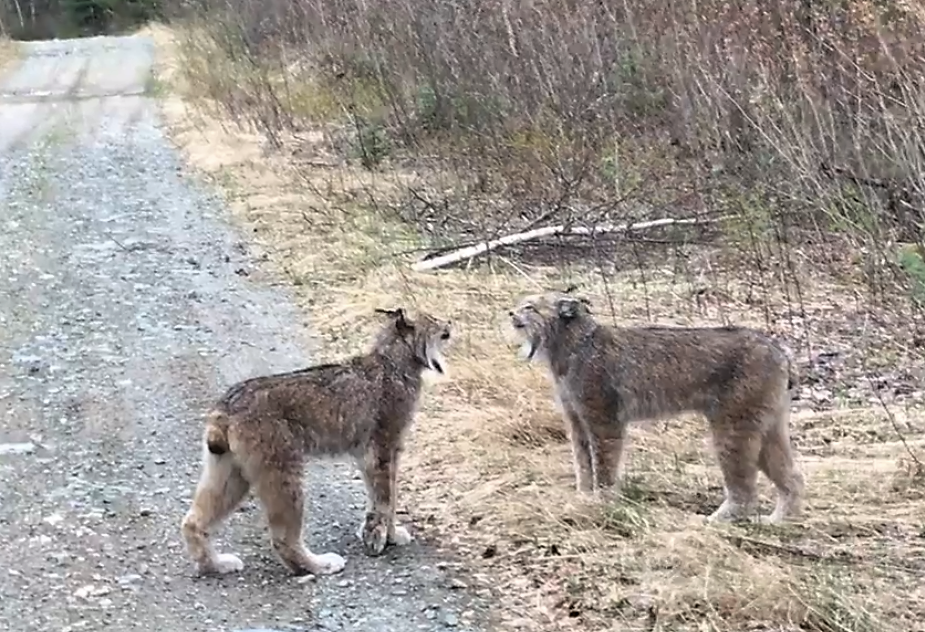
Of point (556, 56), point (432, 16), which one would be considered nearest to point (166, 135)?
point (432, 16)

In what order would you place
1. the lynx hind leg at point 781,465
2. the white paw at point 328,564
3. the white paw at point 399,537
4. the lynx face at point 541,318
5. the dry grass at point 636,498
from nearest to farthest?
1. the dry grass at point 636,498
2. the white paw at point 328,564
3. the white paw at point 399,537
4. the lynx hind leg at point 781,465
5. the lynx face at point 541,318

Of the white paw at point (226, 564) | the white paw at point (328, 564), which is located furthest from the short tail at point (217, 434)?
the white paw at point (328, 564)

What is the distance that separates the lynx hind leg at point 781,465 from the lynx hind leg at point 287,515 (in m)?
1.78

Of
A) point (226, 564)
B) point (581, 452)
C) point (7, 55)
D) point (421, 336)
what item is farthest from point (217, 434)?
point (7, 55)

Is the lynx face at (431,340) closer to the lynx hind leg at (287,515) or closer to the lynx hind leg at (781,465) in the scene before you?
the lynx hind leg at (287,515)

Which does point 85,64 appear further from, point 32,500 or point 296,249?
point 32,500

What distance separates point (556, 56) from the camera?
495 inches

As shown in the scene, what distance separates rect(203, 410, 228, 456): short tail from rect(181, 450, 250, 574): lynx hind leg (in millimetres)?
58

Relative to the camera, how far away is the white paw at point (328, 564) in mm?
5371

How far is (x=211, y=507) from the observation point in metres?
5.40

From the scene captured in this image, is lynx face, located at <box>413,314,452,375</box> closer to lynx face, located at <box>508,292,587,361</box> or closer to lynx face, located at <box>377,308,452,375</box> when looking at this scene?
lynx face, located at <box>377,308,452,375</box>

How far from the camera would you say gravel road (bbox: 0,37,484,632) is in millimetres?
5156

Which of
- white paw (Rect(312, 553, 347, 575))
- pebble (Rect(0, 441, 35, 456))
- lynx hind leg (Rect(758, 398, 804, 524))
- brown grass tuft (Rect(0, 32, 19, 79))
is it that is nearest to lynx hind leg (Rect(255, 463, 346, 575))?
white paw (Rect(312, 553, 347, 575))

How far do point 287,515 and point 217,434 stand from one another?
388mm
